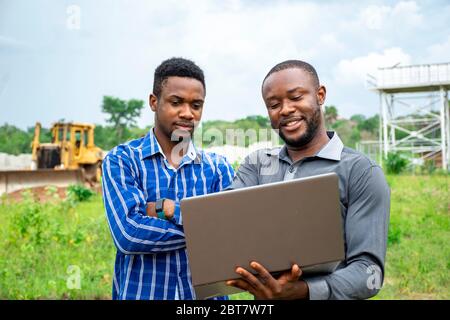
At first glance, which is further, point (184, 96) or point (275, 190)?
point (184, 96)

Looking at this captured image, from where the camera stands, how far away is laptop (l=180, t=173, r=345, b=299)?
1.07m

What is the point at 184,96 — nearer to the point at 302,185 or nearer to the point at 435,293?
the point at 302,185

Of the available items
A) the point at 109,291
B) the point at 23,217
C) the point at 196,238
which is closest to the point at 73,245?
the point at 23,217

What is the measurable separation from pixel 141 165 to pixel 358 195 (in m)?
0.65

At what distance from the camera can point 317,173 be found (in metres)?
1.19

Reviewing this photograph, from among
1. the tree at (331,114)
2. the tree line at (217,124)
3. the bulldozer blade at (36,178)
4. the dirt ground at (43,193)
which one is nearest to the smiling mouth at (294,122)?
the tree line at (217,124)

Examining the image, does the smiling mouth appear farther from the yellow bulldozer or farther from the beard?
the yellow bulldozer

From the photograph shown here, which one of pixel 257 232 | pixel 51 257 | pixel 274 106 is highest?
pixel 274 106

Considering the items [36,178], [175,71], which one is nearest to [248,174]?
[175,71]

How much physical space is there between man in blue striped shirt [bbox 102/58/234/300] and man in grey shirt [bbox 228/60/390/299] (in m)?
0.22

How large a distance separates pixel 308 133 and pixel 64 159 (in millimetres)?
5762

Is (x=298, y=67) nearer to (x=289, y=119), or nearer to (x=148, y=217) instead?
(x=289, y=119)

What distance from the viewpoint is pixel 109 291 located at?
337 centimetres

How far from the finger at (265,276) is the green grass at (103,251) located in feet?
7.07
